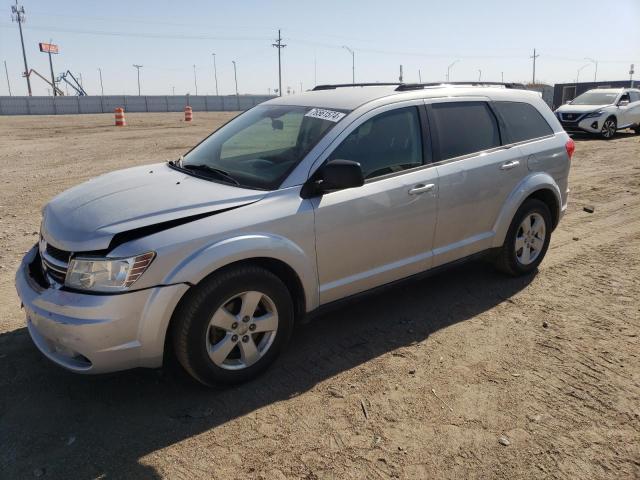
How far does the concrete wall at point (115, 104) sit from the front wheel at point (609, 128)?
4565 centimetres

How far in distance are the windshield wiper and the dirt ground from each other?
1306 millimetres

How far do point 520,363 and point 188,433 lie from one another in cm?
225

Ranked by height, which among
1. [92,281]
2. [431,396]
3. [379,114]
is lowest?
[431,396]

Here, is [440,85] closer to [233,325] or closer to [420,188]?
[420,188]

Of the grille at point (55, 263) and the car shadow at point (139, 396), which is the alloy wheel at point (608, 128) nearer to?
the car shadow at point (139, 396)

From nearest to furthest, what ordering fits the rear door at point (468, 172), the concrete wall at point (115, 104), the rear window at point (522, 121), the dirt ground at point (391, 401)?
the dirt ground at point (391, 401), the rear door at point (468, 172), the rear window at point (522, 121), the concrete wall at point (115, 104)

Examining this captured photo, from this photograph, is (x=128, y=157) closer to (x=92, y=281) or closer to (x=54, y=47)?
(x=92, y=281)

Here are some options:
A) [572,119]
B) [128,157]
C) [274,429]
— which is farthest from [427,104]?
[572,119]

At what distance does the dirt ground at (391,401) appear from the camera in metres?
2.74

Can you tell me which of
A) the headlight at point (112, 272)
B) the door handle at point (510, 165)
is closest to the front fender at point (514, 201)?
the door handle at point (510, 165)

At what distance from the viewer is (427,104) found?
427 centimetres

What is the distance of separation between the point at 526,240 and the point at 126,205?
368 centimetres

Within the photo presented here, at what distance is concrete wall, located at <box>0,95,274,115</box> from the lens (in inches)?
1844

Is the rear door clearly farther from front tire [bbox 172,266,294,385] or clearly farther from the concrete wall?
the concrete wall
